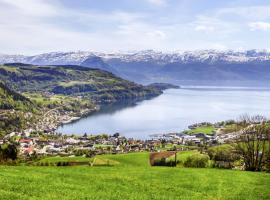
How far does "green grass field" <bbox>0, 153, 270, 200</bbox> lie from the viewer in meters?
23.5

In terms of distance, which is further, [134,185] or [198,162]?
[198,162]

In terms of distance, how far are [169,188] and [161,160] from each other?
6591cm

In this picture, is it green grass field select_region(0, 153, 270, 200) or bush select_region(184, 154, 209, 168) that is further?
bush select_region(184, 154, 209, 168)

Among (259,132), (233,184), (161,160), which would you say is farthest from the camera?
(161,160)

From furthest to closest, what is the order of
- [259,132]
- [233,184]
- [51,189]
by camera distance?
1. [259,132]
2. [233,184]
3. [51,189]

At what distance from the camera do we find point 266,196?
28.7 meters

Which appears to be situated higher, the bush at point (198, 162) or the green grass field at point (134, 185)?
the green grass field at point (134, 185)

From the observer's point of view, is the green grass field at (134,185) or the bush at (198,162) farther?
the bush at (198,162)

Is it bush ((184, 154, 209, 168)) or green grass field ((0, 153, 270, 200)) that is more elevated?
green grass field ((0, 153, 270, 200))

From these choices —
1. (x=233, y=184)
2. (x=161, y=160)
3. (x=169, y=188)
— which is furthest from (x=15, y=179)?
(x=161, y=160)

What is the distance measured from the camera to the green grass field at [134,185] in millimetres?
23469

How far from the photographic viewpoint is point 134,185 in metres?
29.0

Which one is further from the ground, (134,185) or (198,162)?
(134,185)

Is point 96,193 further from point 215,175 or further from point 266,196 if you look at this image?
point 215,175
